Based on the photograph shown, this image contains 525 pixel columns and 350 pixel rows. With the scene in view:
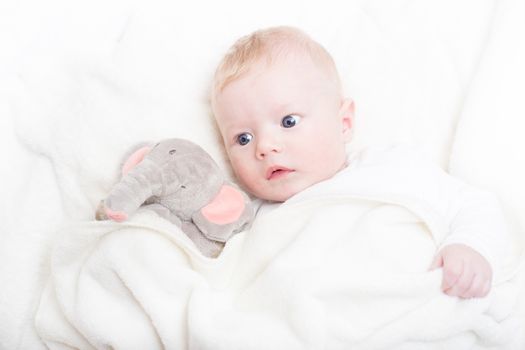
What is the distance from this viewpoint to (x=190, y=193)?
1133 millimetres

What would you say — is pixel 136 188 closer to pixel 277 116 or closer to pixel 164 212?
pixel 164 212

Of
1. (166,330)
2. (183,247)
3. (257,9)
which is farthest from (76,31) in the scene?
(166,330)

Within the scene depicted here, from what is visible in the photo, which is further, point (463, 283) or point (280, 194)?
point (280, 194)

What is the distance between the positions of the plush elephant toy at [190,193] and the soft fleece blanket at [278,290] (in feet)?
0.12

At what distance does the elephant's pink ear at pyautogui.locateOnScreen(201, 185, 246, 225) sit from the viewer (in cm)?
115

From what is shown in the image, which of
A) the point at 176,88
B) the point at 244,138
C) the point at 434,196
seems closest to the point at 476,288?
the point at 434,196

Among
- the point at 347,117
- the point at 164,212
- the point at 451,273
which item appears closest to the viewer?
the point at 451,273

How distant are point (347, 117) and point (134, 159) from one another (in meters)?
0.44

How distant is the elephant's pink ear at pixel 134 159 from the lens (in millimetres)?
1164

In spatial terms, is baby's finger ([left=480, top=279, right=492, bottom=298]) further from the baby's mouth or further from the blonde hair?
the blonde hair

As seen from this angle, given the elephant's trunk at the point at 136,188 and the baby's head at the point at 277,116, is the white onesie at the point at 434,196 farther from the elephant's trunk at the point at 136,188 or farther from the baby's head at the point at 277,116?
the elephant's trunk at the point at 136,188

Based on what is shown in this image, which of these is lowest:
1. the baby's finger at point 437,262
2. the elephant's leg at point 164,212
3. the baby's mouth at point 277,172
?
the elephant's leg at point 164,212

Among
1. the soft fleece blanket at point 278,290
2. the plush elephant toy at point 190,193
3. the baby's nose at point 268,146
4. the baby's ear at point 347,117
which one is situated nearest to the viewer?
the soft fleece blanket at point 278,290

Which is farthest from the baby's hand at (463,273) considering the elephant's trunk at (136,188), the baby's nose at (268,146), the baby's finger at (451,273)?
the elephant's trunk at (136,188)
